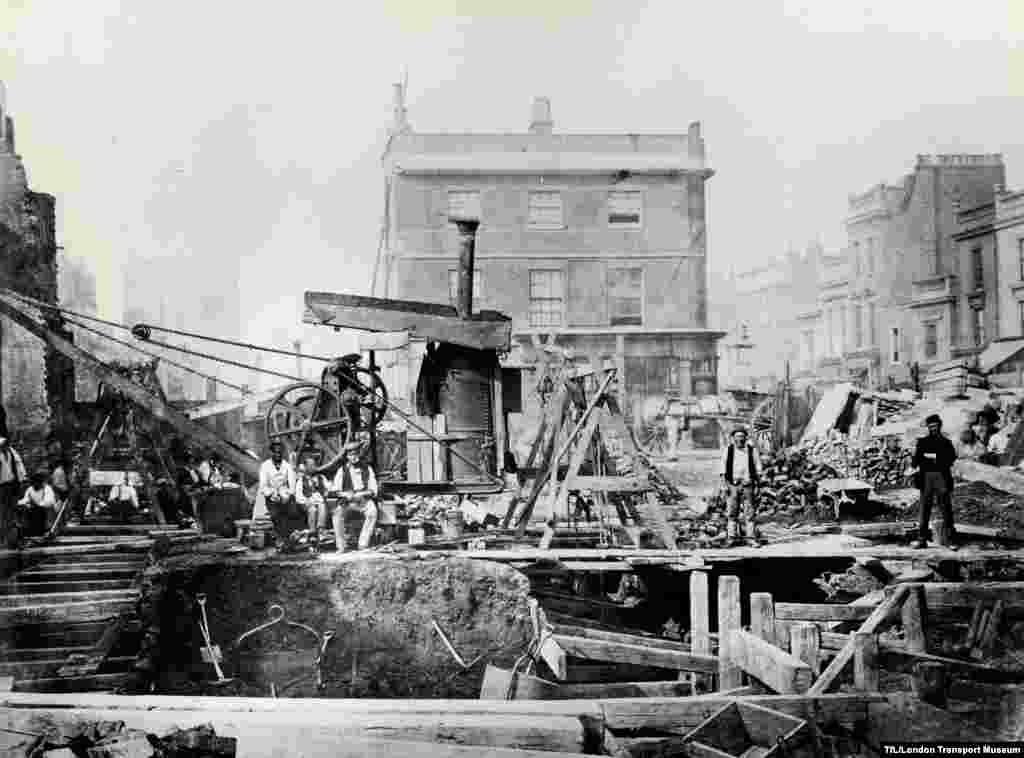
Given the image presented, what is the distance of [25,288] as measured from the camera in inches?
610

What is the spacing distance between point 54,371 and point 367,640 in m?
8.53

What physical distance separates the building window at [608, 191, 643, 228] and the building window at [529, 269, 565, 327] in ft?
8.77

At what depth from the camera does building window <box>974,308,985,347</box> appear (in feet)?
84.8

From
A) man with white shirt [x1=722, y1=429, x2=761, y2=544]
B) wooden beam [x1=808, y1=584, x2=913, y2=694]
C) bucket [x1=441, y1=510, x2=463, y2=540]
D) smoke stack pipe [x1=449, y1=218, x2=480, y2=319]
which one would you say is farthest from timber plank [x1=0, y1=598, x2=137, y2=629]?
man with white shirt [x1=722, y1=429, x2=761, y2=544]

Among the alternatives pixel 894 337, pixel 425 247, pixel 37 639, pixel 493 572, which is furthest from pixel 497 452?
pixel 894 337

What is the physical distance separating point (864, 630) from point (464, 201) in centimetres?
2599

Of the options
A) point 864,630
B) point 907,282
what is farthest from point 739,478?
point 907,282

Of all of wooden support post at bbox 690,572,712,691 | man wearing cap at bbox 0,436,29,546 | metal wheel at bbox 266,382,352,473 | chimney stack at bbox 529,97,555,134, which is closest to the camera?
wooden support post at bbox 690,572,712,691

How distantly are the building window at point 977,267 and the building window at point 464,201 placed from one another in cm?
1516

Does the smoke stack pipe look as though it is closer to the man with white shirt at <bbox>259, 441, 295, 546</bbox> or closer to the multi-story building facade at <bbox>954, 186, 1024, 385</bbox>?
the man with white shirt at <bbox>259, 441, 295, 546</bbox>

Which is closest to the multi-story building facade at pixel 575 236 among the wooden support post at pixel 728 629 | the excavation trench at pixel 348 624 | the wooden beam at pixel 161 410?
the wooden beam at pixel 161 410

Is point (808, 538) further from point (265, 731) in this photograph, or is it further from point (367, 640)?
point (265, 731)

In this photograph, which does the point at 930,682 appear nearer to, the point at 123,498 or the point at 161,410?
the point at 161,410

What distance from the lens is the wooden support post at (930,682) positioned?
673 cm
